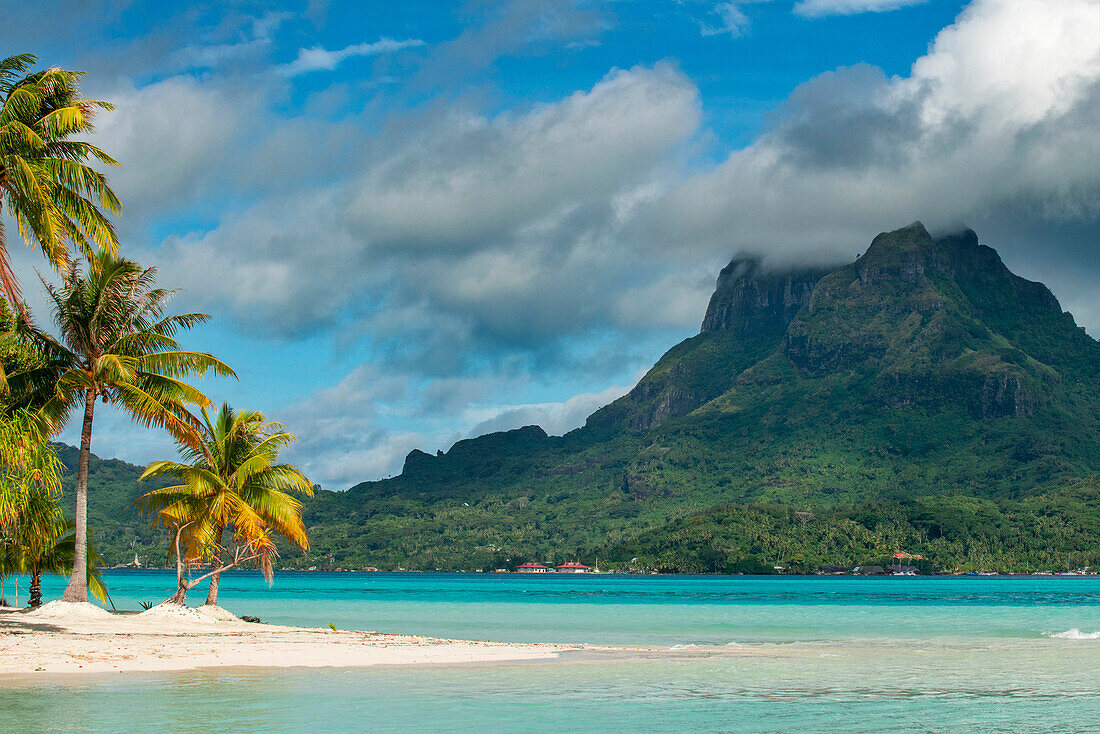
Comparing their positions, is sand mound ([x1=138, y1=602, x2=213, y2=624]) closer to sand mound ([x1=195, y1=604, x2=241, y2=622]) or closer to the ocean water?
sand mound ([x1=195, y1=604, x2=241, y2=622])

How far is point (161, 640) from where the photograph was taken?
1105 inches

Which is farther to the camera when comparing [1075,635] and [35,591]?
[1075,635]

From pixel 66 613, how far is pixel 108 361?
7753 millimetres

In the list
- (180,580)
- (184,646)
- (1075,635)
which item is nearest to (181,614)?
(180,580)

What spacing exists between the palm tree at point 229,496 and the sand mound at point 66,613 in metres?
3.48

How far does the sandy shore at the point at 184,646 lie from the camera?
2319 cm

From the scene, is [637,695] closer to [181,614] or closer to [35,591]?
[181,614]

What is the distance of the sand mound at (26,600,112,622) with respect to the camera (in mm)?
29000

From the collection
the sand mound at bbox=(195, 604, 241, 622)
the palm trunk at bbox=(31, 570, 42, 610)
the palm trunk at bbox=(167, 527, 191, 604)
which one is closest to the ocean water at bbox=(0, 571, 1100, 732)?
the palm trunk at bbox=(167, 527, 191, 604)

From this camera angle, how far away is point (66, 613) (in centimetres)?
2939

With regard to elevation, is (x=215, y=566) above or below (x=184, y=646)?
above

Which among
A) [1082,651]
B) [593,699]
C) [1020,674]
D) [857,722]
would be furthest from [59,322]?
[1082,651]

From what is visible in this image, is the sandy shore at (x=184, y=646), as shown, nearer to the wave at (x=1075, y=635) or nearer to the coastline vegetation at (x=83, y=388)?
the coastline vegetation at (x=83, y=388)

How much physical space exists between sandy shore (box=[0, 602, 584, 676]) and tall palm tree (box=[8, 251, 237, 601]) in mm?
1979
